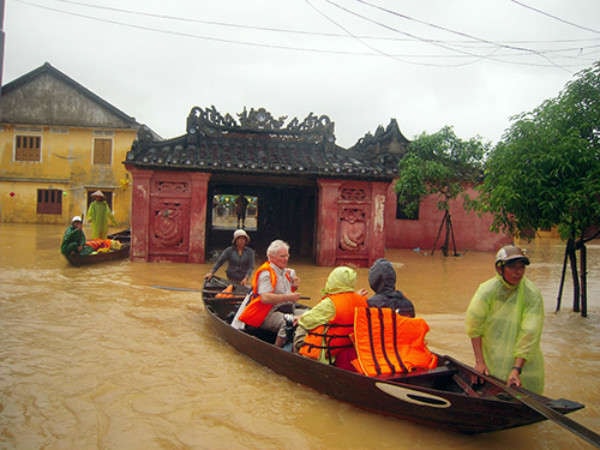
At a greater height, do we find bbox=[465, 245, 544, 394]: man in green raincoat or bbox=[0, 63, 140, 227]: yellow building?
bbox=[0, 63, 140, 227]: yellow building

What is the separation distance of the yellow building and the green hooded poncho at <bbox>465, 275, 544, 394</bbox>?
25543 millimetres

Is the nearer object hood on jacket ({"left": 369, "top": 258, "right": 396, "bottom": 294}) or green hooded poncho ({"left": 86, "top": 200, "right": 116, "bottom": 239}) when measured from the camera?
hood on jacket ({"left": 369, "top": 258, "right": 396, "bottom": 294})

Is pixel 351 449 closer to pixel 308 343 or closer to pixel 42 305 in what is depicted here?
pixel 308 343

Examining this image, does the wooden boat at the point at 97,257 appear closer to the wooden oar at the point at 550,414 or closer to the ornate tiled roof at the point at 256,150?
the ornate tiled roof at the point at 256,150

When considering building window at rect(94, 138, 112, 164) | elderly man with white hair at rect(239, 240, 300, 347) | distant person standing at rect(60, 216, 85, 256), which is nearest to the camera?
elderly man with white hair at rect(239, 240, 300, 347)

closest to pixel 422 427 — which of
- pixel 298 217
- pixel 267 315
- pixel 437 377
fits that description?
pixel 437 377

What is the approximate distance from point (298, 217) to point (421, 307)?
10.6m

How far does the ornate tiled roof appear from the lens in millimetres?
13430

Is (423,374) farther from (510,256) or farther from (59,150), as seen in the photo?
(59,150)

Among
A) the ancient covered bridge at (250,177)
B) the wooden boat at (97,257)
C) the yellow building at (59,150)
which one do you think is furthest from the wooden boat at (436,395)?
the yellow building at (59,150)

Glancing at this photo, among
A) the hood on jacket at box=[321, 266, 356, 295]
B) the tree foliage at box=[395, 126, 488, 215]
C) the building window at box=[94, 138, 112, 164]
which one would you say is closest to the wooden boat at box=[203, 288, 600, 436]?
the hood on jacket at box=[321, 266, 356, 295]

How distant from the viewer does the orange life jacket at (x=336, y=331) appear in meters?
4.66

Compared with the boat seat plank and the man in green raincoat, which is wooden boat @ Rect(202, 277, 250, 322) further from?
the man in green raincoat

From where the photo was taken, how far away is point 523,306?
399 centimetres
